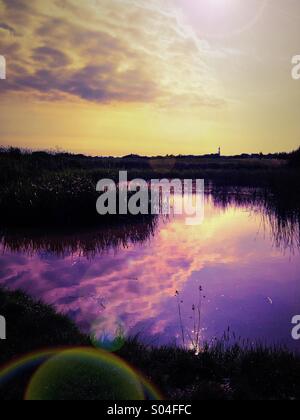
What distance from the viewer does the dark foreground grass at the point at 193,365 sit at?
4.68 metres

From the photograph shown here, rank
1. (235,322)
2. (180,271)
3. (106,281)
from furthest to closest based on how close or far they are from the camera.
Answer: (180,271) → (106,281) → (235,322)

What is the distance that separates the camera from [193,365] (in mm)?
5273

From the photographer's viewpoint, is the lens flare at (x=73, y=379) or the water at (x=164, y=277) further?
the water at (x=164, y=277)

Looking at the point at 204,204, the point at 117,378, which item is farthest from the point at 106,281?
the point at 204,204

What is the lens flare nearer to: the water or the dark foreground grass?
the dark foreground grass

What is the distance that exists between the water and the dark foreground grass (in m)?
0.74

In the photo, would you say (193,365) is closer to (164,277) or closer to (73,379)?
(73,379)

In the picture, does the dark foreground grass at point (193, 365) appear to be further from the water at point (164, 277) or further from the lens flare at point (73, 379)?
the water at point (164, 277)

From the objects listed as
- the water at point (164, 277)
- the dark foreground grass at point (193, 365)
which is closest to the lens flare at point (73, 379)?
the dark foreground grass at point (193, 365)

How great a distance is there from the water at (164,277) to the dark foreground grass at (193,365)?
2.42 feet

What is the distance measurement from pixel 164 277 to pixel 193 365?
14.3ft

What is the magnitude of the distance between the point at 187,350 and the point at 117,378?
1293 millimetres

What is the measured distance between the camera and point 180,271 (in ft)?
33.0
